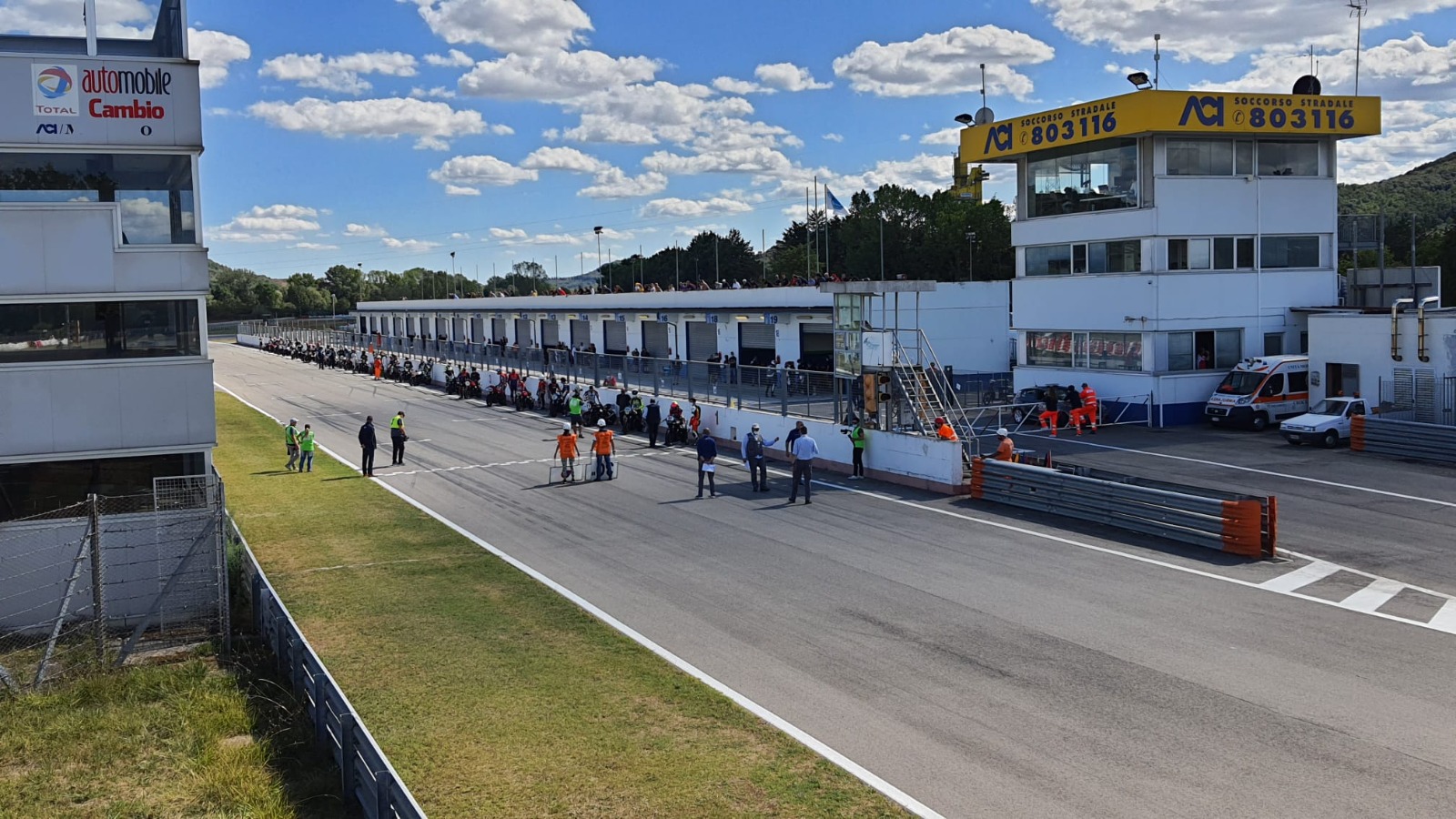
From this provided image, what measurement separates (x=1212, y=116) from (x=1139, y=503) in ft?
66.1

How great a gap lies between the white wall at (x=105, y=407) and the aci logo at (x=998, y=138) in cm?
→ 2955

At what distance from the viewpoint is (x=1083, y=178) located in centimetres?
3853

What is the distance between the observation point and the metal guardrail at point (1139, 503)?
18.3 metres

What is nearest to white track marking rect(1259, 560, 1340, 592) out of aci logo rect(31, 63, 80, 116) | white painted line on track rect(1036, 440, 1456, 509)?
white painted line on track rect(1036, 440, 1456, 509)

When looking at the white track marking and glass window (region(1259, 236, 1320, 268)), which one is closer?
the white track marking

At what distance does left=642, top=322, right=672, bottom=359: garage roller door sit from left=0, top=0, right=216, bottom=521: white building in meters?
43.8

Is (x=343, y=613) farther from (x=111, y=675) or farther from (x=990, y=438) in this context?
(x=990, y=438)

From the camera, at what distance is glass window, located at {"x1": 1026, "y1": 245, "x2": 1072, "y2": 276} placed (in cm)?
3928

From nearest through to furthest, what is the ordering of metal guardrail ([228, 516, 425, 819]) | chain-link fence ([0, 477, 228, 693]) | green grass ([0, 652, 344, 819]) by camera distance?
metal guardrail ([228, 516, 425, 819]), green grass ([0, 652, 344, 819]), chain-link fence ([0, 477, 228, 693])

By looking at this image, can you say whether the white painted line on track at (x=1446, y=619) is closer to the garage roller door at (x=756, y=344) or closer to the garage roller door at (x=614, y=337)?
the garage roller door at (x=756, y=344)

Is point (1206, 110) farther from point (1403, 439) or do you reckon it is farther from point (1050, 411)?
point (1403, 439)

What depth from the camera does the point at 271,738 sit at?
11523 mm

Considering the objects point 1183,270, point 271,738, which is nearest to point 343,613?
point 271,738

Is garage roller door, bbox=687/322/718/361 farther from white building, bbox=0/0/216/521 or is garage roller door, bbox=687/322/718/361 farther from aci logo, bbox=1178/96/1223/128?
white building, bbox=0/0/216/521
